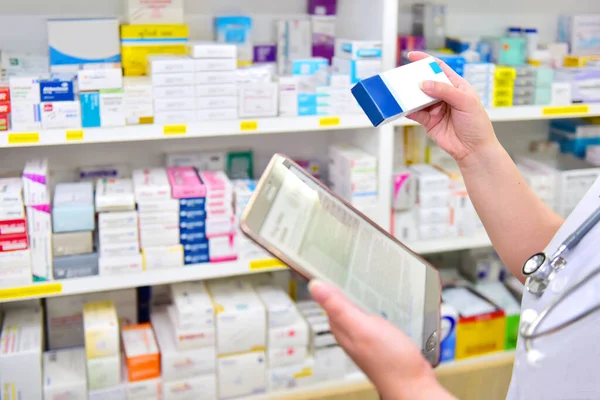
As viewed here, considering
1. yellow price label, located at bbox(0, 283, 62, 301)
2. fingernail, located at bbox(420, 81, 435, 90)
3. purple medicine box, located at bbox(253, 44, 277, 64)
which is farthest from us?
purple medicine box, located at bbox(253, 44, 277, 64)

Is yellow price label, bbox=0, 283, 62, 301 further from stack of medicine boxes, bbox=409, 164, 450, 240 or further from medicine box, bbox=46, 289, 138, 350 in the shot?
stack of medicine boxes, bbox=409, 164, 450, 240

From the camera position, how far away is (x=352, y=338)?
3.43ft

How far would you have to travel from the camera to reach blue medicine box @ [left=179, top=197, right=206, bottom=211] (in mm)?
2428

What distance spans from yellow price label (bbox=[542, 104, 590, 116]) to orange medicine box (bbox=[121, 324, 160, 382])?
172 cm

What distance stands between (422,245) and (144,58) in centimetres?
125

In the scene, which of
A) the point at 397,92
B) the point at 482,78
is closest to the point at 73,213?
the point at 397,92

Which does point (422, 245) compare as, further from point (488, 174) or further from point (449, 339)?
point (488, 174)

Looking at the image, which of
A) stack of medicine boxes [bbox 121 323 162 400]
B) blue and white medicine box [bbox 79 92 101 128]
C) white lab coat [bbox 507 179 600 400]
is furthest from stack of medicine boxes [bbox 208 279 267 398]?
white lab coat [bbox 507 179 600 400]

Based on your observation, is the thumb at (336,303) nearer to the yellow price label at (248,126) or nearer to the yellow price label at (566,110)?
the yellow price label at (248,126)

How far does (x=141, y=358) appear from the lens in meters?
2.44

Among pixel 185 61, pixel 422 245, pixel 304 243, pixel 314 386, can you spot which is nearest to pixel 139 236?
pixel 185 61

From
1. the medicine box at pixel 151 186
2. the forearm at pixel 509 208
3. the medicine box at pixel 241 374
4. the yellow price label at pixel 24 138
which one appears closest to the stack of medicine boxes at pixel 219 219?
the medicine box at pixel 151 186

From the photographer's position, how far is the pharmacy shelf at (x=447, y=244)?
2775 mm

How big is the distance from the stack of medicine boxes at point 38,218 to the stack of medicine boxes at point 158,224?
29 cm
